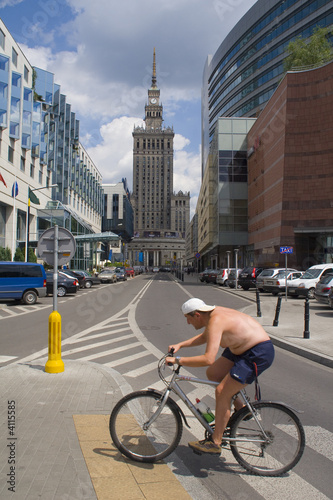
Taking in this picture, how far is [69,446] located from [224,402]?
162 centimetres

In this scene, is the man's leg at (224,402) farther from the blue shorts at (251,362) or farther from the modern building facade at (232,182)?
the modern building facade at (232,182)

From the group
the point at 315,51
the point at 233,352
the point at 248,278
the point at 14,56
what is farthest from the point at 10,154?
the point at 233,352

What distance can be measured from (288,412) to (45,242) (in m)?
5.32

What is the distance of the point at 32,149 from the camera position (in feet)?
147

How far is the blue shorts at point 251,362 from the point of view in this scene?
3.65 metres

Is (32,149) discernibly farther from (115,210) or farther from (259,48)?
(115,210)

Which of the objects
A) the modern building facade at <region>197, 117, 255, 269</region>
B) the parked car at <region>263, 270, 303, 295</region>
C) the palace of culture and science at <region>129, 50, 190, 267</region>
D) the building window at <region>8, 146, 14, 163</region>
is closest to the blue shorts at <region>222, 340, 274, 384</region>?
the parked car at <region>263, 270, 303, 295</region>

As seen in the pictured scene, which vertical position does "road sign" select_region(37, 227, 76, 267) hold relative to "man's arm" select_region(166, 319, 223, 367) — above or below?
above

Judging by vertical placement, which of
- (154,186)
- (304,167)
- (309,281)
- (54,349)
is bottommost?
(54,349)

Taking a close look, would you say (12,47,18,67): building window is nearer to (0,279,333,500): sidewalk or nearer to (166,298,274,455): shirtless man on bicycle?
(0,279,333,500): sidewalk

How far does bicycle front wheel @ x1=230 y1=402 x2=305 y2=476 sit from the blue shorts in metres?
0.33

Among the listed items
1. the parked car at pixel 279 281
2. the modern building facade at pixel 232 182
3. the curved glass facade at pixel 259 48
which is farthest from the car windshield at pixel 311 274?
the curved glass facade at pixel 259 48

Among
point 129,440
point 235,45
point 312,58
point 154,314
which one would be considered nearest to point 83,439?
point 129,440

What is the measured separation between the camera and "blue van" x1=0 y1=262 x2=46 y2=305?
65.1 ft
